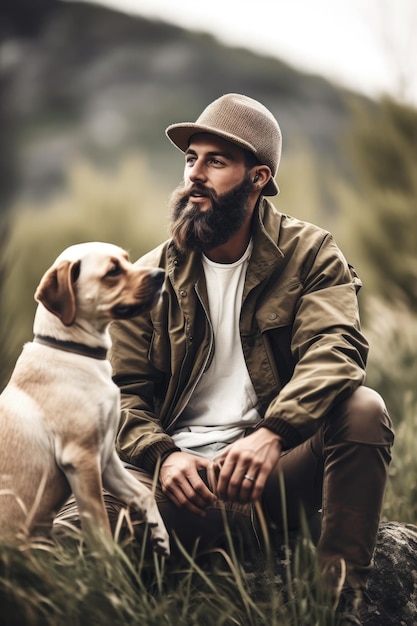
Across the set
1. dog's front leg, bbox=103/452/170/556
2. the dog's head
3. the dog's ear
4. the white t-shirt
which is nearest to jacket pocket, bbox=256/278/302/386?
the white t-shirt

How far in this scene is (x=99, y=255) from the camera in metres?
2.67

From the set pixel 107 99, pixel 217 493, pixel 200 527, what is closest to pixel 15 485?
pixel 217 493

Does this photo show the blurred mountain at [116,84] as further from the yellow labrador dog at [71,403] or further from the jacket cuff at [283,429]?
the yellow labrador dog at [71,403]

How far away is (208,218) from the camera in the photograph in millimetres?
3402

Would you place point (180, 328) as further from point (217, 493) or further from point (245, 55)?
point (245, 55)

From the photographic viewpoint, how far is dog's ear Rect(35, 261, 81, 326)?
2529 mm

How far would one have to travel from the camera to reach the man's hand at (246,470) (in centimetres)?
279

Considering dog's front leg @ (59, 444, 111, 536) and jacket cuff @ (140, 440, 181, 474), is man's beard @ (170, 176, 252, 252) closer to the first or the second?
jacket cuff @ (140, 440, 181, 474)

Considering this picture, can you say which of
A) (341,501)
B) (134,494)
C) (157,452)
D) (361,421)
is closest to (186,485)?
(157,452)

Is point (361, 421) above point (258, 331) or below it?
below

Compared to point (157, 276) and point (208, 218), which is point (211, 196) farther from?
point (157, 276)

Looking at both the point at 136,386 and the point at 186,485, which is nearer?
the point at 186,485

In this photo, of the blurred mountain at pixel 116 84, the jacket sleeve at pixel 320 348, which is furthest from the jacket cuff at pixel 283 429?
the blurred mountain at pixel 116 84

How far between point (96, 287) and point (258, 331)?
2.99ft
